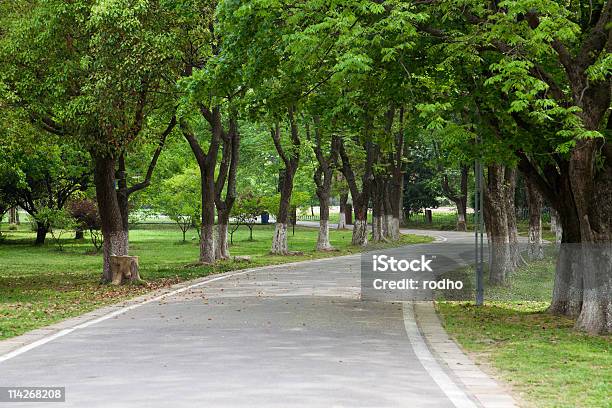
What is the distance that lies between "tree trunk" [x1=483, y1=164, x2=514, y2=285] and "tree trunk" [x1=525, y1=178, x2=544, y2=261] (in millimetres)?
8195

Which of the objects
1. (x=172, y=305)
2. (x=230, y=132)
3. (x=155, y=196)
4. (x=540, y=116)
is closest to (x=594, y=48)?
(x=540, y=116)

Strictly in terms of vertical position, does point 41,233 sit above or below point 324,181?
A: below

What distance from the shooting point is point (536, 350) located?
11195 mm

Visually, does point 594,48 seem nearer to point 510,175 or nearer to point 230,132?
point 510,175

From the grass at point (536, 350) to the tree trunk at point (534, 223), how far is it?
13.1m

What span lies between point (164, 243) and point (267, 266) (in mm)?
21352

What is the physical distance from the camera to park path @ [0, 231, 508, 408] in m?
7.84

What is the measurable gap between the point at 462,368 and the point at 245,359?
2443 mm

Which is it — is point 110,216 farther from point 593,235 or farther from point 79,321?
point 593,235

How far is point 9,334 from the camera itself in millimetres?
12242

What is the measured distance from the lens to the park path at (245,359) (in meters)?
7.84

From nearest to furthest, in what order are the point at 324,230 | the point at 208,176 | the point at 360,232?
1. the point at 208,176
2. the point at 324,230
3. the point at 360,232

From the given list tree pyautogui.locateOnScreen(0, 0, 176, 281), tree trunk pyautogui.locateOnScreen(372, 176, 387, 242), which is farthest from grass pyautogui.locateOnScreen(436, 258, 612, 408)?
tree trunk pyautogui.locateOnScreen(372, 176, 387, 242)

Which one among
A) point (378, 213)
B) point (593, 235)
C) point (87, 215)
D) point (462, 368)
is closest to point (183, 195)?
point (87, 215)
